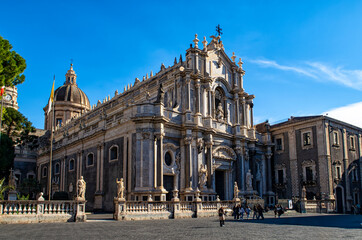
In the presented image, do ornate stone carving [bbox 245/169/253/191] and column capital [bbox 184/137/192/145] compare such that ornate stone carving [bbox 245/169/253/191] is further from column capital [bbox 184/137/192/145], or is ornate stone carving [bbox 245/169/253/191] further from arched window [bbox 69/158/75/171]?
arched window [bbox 69/158/75/171]

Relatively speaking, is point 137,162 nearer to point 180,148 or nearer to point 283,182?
point 180,148

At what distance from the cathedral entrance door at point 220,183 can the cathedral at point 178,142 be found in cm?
10

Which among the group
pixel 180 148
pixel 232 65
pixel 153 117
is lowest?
pixel 180 148

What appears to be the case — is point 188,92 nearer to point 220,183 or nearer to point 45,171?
point 220,183

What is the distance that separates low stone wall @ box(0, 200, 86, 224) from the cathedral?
8.07 m

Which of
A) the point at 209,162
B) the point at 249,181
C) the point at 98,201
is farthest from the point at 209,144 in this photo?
the point at 98,201

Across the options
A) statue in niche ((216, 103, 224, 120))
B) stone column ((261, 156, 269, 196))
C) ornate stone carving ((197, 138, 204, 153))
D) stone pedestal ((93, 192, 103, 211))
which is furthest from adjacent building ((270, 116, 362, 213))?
stone pedestal ((93, 192, 103, 211))

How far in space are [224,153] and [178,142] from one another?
6573mm

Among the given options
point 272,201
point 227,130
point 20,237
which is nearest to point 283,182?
point 272,201

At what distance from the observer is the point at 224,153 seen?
3828 cm

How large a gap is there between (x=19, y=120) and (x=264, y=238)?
39.2 m

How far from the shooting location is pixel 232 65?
41.9m

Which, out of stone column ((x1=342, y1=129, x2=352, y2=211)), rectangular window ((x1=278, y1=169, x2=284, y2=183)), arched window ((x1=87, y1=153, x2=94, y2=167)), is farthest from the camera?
rectangular window ((x1=278, y1=169, x2=284, y2=183))

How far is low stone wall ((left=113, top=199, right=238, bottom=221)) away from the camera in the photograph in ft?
76.7
